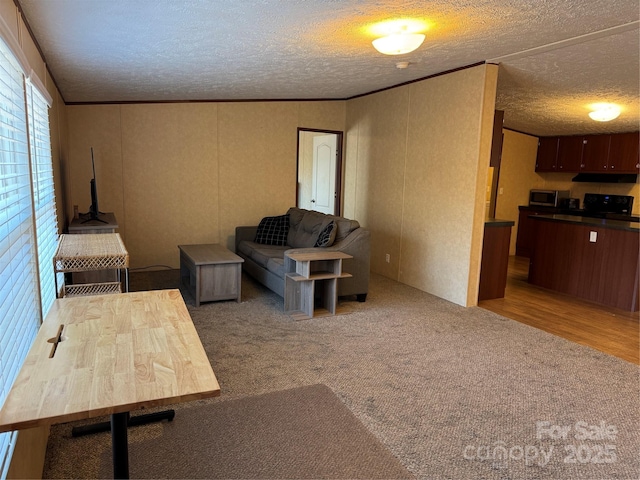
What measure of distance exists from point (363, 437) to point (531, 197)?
21.6 feet

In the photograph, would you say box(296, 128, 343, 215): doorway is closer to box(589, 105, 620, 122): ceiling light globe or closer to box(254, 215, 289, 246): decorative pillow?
box(254, 215, 289, 246): decorative pillow

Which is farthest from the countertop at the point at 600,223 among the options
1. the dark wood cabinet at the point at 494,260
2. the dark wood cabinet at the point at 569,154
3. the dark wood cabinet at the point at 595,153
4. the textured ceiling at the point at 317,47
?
the dark wood cabinet at the point at 569,154

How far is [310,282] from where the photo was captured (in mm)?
4129

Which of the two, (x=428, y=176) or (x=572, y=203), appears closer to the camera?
(x=428, y=176)

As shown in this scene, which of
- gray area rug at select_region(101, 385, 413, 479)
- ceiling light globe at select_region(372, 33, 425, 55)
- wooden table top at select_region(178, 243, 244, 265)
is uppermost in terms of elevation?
ceiling light globe at select_region(372, 33, 425, 55)

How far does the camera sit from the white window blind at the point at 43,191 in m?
2.59

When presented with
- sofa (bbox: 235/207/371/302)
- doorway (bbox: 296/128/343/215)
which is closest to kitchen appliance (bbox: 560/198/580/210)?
doorway (bbox: 296/128/343/215)

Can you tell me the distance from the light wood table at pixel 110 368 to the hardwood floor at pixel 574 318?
344 cm

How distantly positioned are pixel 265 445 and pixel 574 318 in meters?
3.52

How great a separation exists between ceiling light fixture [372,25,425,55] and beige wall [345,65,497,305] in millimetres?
1406

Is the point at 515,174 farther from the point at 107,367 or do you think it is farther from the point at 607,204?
the point at 107,367

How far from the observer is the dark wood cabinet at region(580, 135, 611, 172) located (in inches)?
264

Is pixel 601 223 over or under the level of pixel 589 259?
A: over

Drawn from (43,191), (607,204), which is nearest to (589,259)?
(607,204)
